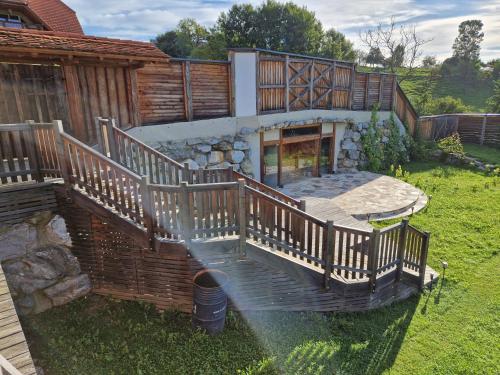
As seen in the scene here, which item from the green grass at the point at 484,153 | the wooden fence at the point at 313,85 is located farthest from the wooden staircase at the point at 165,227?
the green grass at the point at 484,153

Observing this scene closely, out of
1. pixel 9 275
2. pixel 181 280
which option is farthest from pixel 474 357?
pixel 9 275

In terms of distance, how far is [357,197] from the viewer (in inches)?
435

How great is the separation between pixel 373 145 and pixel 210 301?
12.3 metres

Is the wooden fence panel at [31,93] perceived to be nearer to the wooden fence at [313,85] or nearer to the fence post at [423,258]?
the wooden fence at [313,85]

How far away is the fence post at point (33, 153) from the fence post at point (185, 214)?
2684mm

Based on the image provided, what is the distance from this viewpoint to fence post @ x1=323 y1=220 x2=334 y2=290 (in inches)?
215

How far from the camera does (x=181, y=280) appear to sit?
19.4ft

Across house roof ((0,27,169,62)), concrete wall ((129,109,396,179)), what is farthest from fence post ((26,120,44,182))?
concrete wall ((129,109,396,179))

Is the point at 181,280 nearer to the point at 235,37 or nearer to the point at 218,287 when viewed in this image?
the point at 218,287

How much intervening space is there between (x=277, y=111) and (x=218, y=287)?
7797 mm

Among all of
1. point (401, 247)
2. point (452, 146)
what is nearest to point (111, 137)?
point (401, 247)

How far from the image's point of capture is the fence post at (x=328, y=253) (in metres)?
5.46

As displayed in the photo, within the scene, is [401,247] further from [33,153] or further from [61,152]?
[33,153]

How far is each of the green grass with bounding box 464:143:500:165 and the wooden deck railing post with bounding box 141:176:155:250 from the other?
55.9 feet
